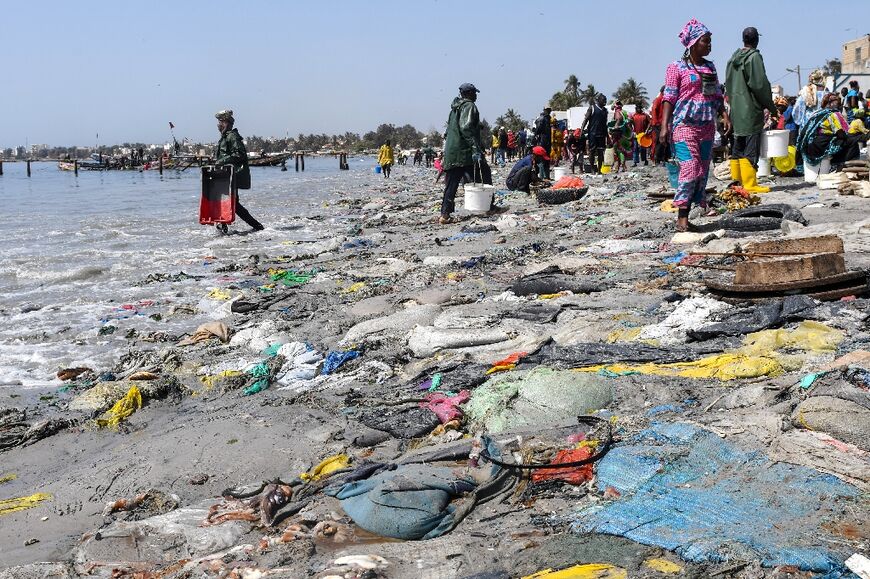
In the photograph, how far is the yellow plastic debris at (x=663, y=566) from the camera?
6.20ft

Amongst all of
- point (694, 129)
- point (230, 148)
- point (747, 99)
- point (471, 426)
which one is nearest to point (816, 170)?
point (747, 99)

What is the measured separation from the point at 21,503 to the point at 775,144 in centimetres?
892

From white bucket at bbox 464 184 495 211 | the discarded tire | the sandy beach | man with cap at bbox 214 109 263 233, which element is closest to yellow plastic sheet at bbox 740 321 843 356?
the sandy beach

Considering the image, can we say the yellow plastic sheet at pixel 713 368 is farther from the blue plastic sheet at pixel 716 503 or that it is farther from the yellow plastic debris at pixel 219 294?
the yellow plastic debris at pixel 219 294

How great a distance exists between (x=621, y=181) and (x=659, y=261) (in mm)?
6845

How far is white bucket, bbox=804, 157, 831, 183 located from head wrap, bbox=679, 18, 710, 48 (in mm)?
3698

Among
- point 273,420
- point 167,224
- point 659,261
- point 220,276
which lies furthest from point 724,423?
point 167,224

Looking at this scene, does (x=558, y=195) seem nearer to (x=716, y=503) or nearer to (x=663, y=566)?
(x=716, y=503)

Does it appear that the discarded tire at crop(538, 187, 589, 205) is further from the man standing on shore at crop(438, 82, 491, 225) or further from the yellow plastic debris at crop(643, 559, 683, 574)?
the yellow plastic debris at crop(643, 559, 683, 574)

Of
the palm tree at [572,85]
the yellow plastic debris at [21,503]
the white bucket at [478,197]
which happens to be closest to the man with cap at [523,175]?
the white bucket at [478,197]

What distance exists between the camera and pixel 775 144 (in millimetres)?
9453

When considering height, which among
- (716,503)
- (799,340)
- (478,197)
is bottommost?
(716,503)

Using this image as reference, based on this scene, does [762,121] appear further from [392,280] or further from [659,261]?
[392,280]

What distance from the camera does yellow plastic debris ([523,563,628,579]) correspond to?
1.90m
